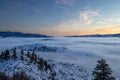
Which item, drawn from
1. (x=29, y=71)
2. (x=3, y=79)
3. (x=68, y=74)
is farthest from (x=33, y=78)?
(x=68, y=74)

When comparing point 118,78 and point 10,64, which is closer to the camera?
point 10,64

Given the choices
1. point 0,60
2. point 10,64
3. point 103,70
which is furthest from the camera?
point 0,60

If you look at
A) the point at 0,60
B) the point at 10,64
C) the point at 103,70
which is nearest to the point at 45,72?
the point at 10,64

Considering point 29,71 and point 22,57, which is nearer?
point 29,71

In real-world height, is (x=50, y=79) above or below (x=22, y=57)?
below

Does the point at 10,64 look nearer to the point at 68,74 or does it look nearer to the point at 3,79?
the point at 3,79

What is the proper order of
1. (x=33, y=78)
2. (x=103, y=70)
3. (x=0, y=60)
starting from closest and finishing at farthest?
(x=103, y=70)
(x=33, y=78)
(x=0, y=60)

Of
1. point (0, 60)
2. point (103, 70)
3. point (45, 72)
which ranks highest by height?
point (103, 70)

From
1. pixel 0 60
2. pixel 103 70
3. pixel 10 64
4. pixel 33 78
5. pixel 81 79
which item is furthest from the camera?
pixel 81 79

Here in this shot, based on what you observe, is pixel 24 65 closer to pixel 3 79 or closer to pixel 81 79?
pixel 3 79

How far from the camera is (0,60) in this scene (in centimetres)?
8194

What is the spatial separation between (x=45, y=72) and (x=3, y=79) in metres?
28.4

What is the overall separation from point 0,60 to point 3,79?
91.8ft

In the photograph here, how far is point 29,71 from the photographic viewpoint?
73.9 metres
